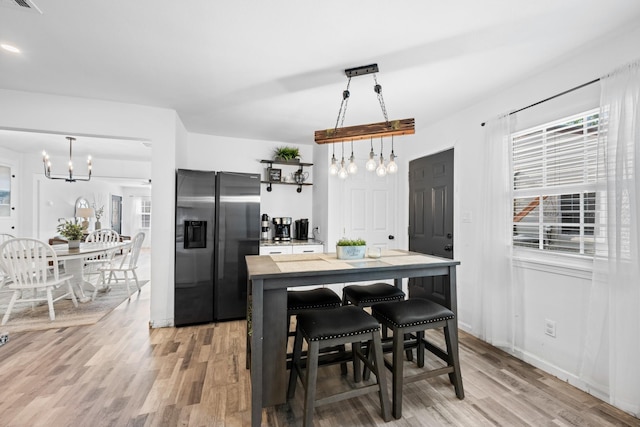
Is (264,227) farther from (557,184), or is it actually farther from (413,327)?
(557,184)

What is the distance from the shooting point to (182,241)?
10.8 feet

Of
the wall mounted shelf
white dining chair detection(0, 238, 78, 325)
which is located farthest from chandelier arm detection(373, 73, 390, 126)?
white dining chair detection(0, 238, 78, 325)

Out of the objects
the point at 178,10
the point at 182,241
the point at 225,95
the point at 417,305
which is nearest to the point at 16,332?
the point at 182,241

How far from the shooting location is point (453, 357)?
1995 millimetres

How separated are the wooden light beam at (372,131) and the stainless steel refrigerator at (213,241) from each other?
5.85ft

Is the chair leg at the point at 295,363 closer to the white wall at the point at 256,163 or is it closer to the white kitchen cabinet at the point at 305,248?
the white kitchen cabinet at the point at 305,248

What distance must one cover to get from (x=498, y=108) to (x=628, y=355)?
2.17 meters

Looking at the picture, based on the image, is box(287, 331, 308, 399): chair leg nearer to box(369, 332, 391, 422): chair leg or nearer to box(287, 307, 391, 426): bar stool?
box(287, 307, 391, 426): bar stool

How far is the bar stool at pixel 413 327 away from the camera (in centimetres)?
181

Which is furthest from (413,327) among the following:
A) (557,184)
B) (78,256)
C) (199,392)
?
(78,256)

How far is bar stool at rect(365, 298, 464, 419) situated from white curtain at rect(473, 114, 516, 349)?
3.08 ft

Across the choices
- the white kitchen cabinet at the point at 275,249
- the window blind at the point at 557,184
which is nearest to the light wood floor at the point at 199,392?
the window blind at the point at 557,184

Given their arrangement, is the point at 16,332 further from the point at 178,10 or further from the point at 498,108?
the point at 498,108

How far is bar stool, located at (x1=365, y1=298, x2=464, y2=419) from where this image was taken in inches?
71.1
